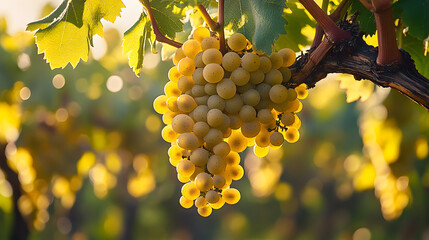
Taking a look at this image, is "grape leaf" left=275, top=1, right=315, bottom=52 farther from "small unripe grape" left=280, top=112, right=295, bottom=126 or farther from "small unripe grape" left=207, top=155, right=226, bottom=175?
"small unripe grape" left=207, top=155, right=226, bottom=175

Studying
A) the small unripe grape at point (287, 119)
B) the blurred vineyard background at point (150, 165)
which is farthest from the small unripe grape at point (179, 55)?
the blurred vineyard background at point (150, 165)

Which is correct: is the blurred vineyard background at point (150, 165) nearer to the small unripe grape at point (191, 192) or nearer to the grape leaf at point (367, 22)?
the grape leaf at point (367, 22)

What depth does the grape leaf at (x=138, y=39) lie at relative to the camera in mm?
985

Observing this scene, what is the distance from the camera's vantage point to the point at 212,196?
80 centimetres

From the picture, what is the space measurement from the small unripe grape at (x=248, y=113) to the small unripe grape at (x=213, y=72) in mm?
68

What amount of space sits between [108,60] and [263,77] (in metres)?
8.35

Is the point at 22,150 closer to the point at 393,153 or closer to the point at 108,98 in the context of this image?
the point at 108,98

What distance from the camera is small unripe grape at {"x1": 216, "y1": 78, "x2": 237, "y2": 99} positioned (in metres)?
0.81

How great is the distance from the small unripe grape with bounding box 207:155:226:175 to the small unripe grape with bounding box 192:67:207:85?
0.14 metres

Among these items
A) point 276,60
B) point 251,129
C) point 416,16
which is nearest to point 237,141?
point 251,129

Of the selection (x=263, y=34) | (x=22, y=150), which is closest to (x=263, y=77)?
(x=263, y=34)

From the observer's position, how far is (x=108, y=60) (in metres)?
8.86

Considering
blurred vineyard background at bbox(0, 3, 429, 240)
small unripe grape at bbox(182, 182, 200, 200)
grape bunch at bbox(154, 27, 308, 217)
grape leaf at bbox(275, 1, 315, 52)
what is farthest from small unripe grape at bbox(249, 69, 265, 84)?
blurred vineyard background at bbox(0, 3, 429, 240)

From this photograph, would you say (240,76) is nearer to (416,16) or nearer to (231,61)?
(231,61)
